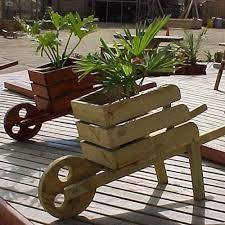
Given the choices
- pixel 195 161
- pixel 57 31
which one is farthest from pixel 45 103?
pixel 195 161

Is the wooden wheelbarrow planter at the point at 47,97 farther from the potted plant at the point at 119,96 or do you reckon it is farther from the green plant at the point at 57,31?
the potted plant at the point at 119,96

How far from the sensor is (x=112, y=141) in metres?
2.56

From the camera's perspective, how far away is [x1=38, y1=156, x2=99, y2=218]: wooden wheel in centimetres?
267

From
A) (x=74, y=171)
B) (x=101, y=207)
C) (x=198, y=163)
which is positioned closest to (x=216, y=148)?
(x=198, y=163)

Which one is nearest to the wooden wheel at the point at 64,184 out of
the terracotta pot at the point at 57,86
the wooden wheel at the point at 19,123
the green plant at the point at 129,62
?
the green plant at the point at 129,62

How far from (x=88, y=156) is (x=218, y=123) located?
2.42m

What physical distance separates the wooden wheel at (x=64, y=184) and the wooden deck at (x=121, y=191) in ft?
0.24

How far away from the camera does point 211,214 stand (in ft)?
9.29

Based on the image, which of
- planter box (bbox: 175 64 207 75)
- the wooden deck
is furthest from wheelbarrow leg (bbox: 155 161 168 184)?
planter box (bbox: 175 64 207 75)

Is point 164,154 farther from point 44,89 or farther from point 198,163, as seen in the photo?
point 44,89

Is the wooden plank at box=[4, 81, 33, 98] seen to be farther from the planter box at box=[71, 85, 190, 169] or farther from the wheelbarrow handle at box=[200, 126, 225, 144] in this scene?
the planter box at box=[71, 85, 190, 169]

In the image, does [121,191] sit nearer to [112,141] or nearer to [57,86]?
[112,141]

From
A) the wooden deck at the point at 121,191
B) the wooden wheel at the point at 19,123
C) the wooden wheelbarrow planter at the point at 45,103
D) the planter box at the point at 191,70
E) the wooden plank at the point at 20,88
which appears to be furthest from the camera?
the planter box at the point at 191,70

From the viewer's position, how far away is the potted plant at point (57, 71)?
158 inches
